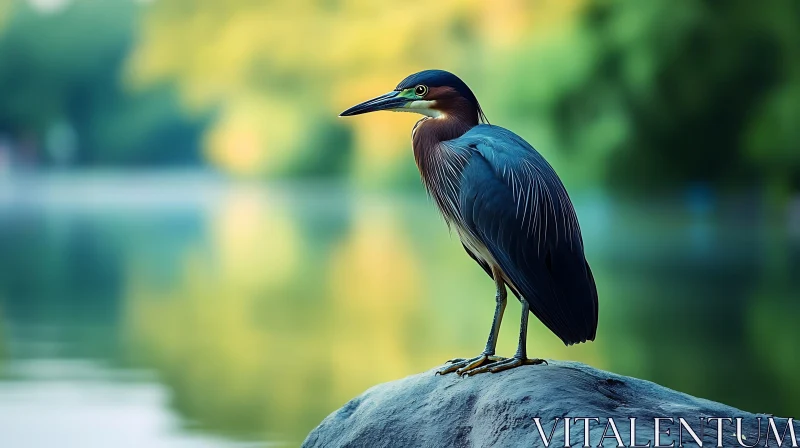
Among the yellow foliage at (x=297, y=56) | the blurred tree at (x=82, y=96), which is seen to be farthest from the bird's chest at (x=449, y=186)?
the blurred tree at (x=82, y=96)

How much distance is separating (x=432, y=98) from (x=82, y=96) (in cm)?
2795

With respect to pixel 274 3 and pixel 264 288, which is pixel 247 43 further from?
pixel 264 288

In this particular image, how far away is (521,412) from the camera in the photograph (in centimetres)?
248

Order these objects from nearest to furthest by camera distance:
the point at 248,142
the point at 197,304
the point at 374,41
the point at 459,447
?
the point at 459,447 < the point at 197,304 < the point at 374,41 < the point at 248,142

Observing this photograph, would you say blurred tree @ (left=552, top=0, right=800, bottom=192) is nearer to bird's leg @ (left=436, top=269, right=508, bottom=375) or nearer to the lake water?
the lake water

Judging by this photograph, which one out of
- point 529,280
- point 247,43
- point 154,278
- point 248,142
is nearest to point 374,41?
point 247,43

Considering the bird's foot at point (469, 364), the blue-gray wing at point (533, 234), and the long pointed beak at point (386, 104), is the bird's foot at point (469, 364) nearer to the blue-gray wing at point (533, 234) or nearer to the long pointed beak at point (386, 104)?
the blue-gray wing at point (533, 234)

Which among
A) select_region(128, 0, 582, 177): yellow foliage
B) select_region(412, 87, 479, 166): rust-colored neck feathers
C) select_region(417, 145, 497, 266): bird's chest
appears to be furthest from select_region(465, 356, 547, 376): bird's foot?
select_region(128, 0, 582, 177): yellow foliage

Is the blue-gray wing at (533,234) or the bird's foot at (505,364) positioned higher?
the blue-gray wing at (533,234)

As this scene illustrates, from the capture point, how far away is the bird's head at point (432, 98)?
2928mm

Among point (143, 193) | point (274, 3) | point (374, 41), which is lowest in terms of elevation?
point (143, 193)

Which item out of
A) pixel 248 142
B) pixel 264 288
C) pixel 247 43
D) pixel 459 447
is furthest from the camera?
pixel 248 142

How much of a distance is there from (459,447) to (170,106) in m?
28.6

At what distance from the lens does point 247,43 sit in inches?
847
